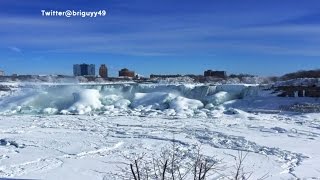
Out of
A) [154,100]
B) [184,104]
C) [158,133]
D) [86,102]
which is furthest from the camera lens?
[154,100]

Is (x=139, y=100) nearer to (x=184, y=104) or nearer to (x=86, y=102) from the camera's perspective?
(x=86, y=102)

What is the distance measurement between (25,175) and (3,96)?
23.3 metres

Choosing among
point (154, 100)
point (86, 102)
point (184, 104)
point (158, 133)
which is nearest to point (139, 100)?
point (154, 100)

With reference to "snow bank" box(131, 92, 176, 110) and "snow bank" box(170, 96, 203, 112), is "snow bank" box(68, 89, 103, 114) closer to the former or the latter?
"snow bank" box(131, 92, 176, 110)

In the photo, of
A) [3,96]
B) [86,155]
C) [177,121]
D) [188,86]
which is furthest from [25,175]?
[3,96]

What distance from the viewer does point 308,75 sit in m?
32.6

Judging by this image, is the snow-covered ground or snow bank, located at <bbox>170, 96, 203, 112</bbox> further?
snow bank, located at <bbox>170, 96, 203, 112</bbox>

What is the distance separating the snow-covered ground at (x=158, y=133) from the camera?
9.70 m

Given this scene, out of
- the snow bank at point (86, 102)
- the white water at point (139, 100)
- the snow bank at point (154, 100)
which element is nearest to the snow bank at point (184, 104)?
the white water at point (139, 100)

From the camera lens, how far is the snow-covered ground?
9703 mm

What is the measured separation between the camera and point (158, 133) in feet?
47.8

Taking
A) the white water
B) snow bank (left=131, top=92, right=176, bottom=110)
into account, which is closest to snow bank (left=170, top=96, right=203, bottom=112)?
the white water

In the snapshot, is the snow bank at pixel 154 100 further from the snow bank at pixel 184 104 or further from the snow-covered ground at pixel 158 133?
the snow bank at pixel 184 104

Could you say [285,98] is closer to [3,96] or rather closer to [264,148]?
[264,148]
